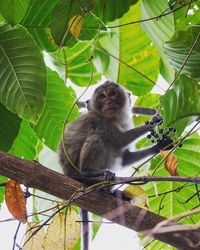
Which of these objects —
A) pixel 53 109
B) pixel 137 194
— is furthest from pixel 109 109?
pixel 137 194

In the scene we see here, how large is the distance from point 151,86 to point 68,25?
107cm

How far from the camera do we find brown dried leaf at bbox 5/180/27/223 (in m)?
2.85

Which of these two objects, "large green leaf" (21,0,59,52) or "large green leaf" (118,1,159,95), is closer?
"large green leaf" (21,0,59,52)

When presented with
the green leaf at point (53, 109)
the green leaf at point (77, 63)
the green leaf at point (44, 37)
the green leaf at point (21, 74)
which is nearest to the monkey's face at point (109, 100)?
the green leaf at point (77, 63)

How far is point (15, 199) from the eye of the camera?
2.87m

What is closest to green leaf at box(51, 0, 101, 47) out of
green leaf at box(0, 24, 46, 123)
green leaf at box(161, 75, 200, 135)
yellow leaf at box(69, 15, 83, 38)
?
yellow leaf at box(69, 15, 83, 38)

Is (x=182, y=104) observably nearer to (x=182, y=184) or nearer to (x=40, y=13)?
(x=182, y=184)

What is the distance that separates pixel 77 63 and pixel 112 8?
3.10 ft

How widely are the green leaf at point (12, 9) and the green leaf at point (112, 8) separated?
0.46 metres

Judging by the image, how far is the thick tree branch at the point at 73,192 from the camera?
8.94 feet

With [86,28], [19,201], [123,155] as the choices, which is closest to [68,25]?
[86,28]

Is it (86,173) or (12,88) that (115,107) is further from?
(12,88)

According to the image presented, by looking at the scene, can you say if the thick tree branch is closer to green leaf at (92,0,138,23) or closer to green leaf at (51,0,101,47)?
green leaf at (51,0,101,47)

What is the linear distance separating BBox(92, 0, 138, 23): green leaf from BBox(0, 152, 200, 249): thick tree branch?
112 cm
